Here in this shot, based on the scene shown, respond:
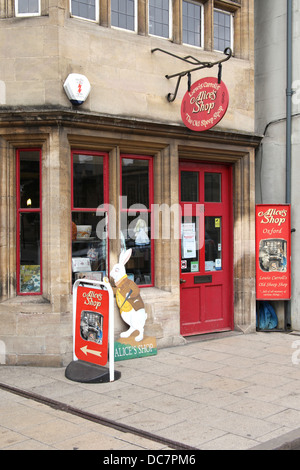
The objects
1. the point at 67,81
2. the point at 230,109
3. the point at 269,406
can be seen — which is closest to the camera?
the point at 269,406

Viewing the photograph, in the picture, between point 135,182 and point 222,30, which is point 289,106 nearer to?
point 222,30

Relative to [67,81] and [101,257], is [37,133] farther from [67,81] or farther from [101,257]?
[101,257]

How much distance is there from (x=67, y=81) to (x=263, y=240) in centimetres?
450

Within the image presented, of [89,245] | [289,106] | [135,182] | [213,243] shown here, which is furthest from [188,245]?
[289,106]

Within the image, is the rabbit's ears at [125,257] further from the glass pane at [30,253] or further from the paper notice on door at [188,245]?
the paper notice on door at [188,245]

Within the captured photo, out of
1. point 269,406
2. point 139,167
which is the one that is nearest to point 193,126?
point 139,167

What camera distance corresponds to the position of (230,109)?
934 cm

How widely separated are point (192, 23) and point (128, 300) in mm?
4770

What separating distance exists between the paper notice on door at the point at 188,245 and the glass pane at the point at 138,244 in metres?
0.78

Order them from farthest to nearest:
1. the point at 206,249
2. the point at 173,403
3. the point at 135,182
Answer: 1. the point at 206,249
2. the point at 135,182
3. the point at 173,403

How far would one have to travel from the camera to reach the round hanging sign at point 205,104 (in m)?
7.51

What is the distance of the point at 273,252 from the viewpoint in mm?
9703

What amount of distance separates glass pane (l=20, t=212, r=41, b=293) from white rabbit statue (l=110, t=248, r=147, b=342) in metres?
1.10

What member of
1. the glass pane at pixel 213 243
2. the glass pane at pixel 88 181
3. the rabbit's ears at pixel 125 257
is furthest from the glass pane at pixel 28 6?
the glass pane at pixel 213 243
